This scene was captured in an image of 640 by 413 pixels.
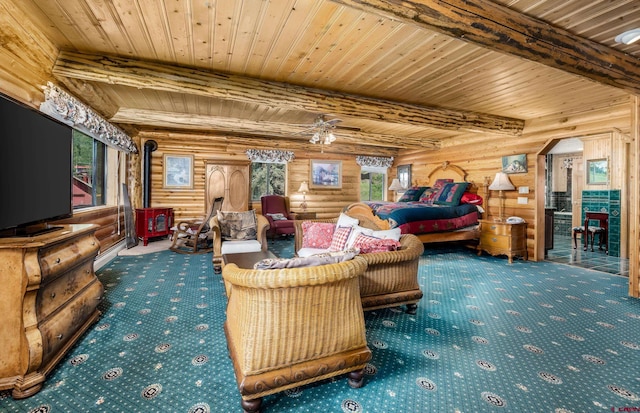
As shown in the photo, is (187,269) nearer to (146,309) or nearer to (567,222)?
(146,309)

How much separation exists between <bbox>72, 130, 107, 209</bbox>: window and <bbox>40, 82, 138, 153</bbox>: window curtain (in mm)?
366

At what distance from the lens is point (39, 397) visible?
160 centimetres

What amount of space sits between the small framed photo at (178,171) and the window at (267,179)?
161cm

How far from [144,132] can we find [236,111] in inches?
114

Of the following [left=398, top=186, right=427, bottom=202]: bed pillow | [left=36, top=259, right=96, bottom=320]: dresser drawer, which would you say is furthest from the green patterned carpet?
[left=398, top=186, right=427, bottom=202]: bed pillow

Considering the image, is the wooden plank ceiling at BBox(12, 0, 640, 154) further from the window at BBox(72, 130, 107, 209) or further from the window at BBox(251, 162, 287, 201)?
the window at BBox(251, 162, 287, 201)

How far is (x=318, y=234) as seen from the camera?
3.54 m

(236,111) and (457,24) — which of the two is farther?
(236,111)

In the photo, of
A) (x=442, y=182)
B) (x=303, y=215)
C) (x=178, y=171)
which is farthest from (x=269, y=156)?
(x=442, y=182)

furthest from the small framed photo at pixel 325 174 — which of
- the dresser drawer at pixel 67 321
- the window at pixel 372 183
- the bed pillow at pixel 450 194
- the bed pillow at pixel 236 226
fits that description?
the dresser drawer at pixel 67 321

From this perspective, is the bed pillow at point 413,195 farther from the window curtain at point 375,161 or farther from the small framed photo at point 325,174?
the small framed photo at point 325,174

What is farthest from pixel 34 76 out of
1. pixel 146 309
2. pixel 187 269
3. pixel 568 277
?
pixel 568 277

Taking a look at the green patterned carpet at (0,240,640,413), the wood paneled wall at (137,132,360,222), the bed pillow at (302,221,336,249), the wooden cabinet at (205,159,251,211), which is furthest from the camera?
the wooden cabinet at (205,159,251,211)

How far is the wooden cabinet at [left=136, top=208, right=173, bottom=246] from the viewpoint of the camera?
5812mm
